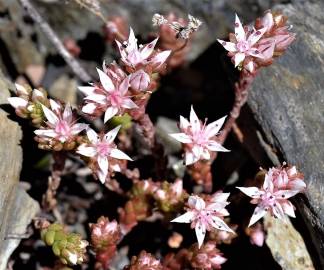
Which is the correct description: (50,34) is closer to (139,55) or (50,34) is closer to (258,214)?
(139,55)

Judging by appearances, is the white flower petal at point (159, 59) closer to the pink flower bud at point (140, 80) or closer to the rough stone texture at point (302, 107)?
the pink flower bud at point (140, 80)

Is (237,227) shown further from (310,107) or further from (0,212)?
(0,212)

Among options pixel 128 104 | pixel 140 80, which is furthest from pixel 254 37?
pixel 128 104

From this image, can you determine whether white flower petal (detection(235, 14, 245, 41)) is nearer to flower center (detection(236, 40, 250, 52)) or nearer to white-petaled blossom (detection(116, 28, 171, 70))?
flower center (detection(236, 40, 250, 52))

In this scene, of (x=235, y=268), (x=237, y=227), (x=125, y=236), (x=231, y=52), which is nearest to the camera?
(x=231, y=52)

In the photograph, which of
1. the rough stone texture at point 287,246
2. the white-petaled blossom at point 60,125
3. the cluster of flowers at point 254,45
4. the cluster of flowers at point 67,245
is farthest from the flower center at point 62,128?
the rough stone texture at point 287,246

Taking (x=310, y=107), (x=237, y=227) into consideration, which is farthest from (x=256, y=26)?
(x=237, y=227)
